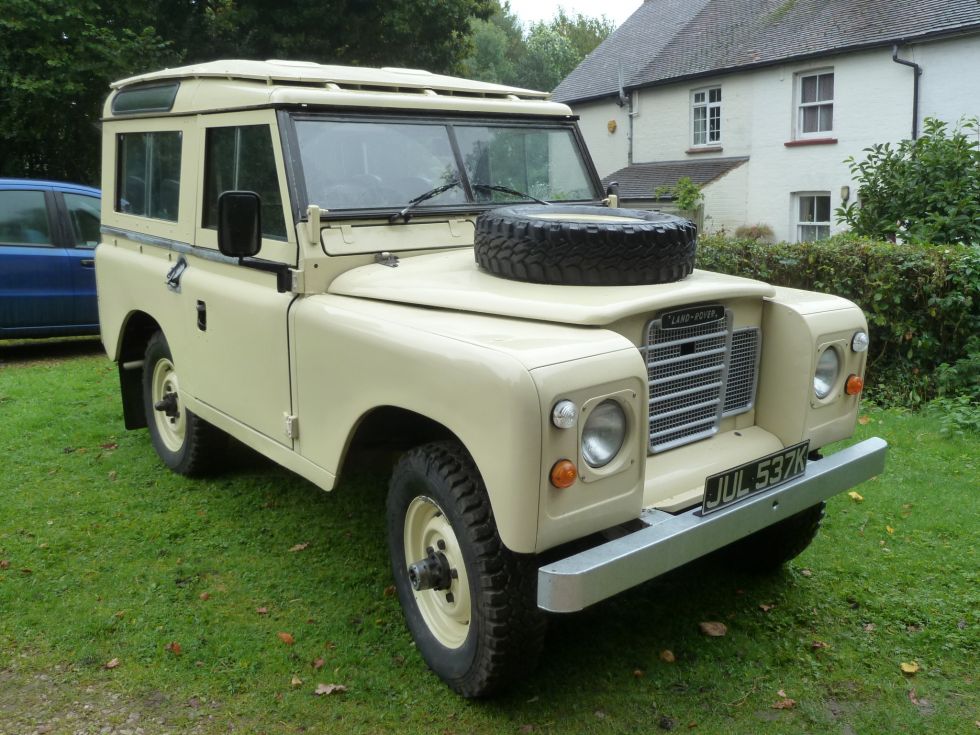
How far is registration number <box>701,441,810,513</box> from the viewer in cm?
315

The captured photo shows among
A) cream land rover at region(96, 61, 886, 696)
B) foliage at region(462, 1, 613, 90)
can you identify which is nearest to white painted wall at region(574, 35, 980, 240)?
cream land rover at region(96, 61, 886, 696)

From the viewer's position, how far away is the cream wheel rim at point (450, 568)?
11.0 ft

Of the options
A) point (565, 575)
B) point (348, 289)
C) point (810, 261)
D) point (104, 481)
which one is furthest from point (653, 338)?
point (810, 261)

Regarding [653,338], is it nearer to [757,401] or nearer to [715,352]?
[715,352]

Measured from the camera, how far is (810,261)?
7.82 m

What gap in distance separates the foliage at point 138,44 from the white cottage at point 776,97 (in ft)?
18.9

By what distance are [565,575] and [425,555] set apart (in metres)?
0.97

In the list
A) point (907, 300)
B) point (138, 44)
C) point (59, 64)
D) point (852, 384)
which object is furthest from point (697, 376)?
point (138, 44)

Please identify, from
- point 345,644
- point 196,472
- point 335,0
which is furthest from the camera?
point 335,0

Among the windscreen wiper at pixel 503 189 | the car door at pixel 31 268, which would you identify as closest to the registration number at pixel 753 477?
the windscreen wiper at pixel 503 189

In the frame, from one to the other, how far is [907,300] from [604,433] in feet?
17.3

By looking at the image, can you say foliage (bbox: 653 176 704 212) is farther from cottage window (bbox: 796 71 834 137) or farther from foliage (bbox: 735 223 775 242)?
cottage window (bbox: 796 71 834 137)

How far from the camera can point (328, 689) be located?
11.6ft

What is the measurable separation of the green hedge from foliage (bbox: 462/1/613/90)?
141 ft
